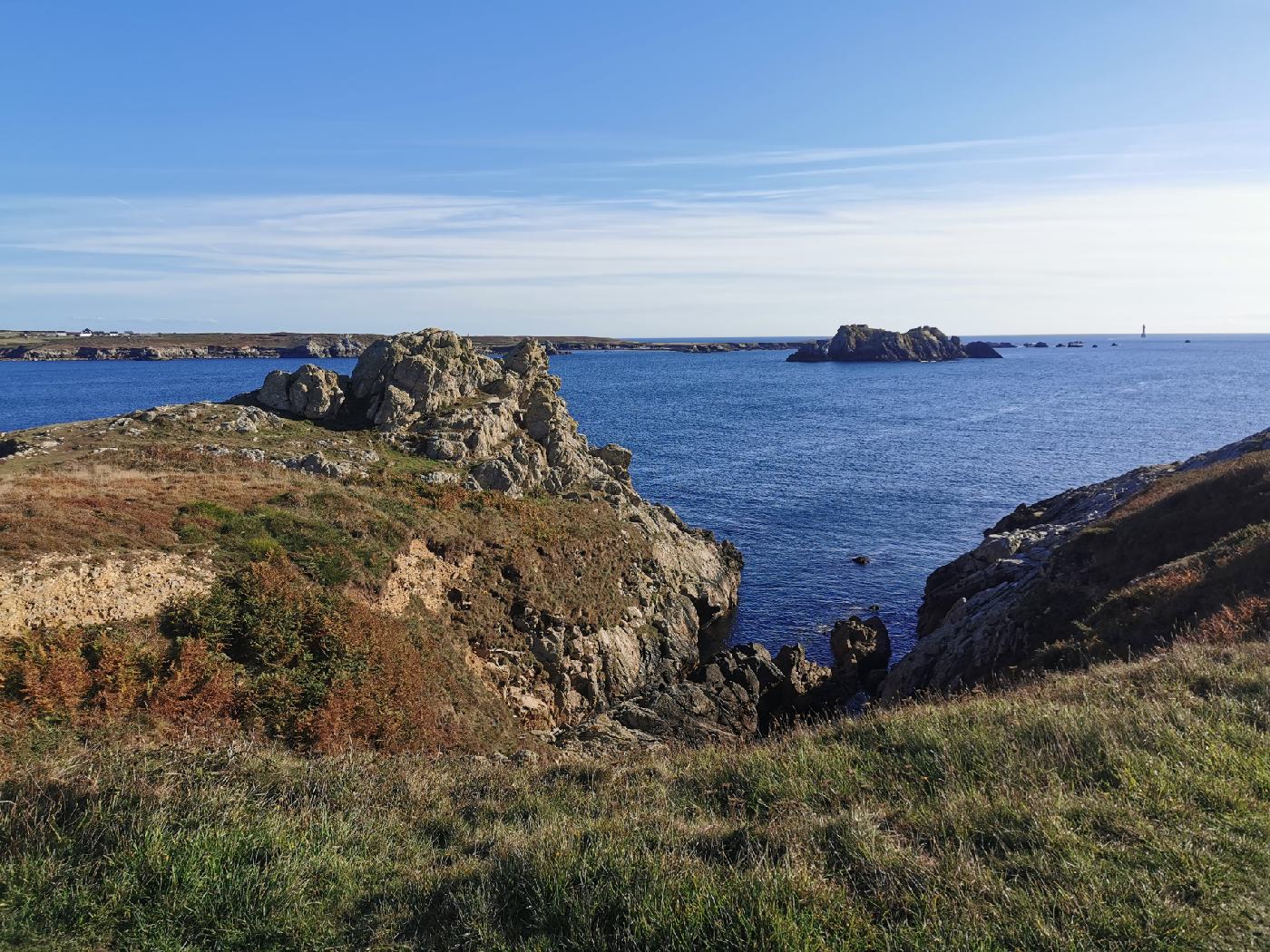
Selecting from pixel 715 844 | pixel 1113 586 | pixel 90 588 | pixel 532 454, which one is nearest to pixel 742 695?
pixel 1113 586

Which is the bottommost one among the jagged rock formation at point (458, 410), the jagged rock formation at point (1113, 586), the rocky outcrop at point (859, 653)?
the rocky outcrop at point (859, 653)

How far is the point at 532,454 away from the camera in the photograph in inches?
1720

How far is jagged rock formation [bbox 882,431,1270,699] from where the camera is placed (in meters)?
20.7

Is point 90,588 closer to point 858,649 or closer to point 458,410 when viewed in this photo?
point 458,410

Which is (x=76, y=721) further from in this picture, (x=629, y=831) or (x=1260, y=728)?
(x=1260, y=728)

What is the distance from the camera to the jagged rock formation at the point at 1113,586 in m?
20.7

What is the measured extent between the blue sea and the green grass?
Result: 29075mm

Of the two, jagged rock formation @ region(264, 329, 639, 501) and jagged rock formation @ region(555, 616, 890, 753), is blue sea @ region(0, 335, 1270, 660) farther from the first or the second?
jagged rock formation @ region(264, 329, 639, 501)

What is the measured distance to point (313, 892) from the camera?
848 centimetres

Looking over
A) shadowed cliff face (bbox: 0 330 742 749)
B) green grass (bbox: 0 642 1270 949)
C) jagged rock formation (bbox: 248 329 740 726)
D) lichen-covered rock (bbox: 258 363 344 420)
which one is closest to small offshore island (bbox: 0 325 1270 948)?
green grass (bbox: 0 642 1270 949)

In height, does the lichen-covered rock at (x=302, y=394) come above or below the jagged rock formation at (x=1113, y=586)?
above

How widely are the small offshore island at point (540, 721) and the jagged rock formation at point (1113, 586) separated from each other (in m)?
0.17

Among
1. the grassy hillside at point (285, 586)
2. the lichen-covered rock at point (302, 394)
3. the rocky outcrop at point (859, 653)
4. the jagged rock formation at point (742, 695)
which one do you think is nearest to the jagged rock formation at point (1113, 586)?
the rocky outcrop at point (859, 653)

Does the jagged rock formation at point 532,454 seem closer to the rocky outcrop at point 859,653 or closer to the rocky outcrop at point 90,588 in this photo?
the rocky outcrop at point 859,653
